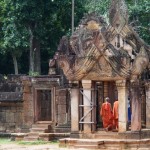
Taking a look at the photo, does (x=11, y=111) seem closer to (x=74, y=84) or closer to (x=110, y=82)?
(x=110, y=82)

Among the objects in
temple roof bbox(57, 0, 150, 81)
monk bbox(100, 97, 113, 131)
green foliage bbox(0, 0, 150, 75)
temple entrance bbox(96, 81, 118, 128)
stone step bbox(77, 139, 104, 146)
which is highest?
green foliage bbox(0, 0, 150, 75)

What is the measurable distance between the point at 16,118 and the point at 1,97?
3.78 feet

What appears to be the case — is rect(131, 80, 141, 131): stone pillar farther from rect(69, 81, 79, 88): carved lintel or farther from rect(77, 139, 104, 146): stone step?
rect(69, 81, 79, 88): carved lintel

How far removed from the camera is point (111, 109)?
2097cm

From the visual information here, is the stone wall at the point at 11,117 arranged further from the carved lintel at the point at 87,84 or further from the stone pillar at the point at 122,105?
the stone pillar at the point at 122,105

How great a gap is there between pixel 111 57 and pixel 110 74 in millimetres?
594

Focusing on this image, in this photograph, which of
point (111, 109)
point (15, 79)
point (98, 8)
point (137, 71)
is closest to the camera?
point (137, 71)

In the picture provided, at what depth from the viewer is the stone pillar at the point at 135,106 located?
19547 millimetres

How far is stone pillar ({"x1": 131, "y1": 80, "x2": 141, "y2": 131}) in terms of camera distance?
19547 mm

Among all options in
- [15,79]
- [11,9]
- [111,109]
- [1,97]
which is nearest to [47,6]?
[11,9]

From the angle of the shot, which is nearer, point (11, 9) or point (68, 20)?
point (11, 9)

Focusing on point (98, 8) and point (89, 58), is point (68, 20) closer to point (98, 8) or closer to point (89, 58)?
point (98, 8)

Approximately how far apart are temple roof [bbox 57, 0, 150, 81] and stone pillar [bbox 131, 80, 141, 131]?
32cm

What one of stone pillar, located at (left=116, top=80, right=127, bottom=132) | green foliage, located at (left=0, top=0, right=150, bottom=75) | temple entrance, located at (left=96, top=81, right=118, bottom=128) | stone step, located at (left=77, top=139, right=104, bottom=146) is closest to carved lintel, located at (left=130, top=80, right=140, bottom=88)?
stone pillar, located at (left=116, top=80, right=127, bottom=132)
